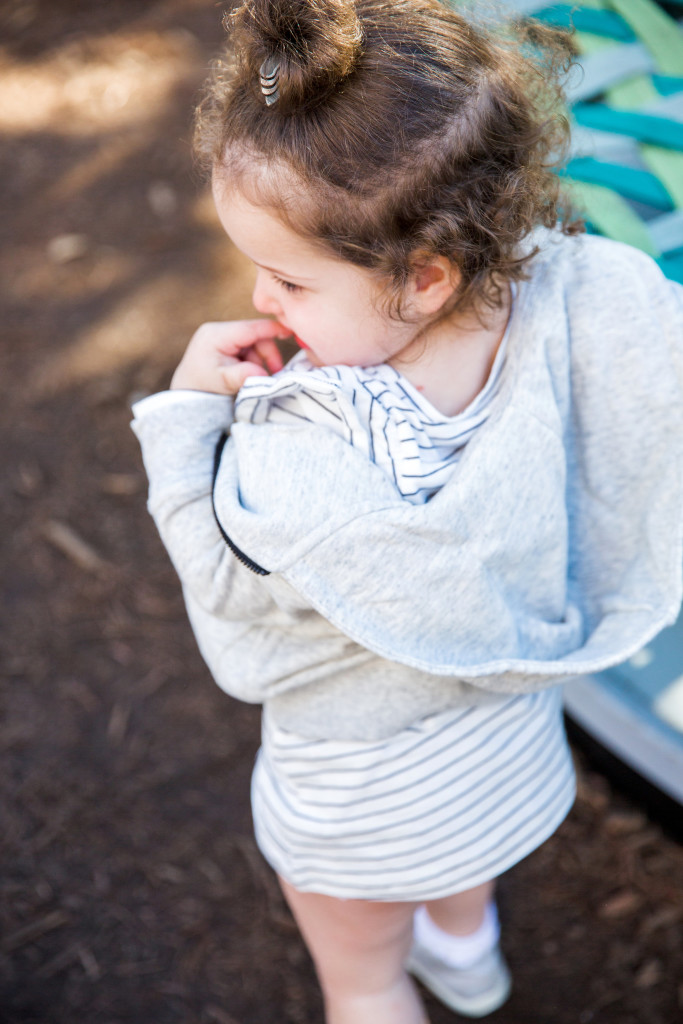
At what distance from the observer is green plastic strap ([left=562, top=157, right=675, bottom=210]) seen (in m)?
1.35

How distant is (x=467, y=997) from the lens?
1.44 metres

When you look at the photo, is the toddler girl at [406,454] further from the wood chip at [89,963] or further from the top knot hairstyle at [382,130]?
the wood chip at [89,963]

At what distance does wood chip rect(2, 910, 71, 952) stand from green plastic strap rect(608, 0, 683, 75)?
1.77 meters

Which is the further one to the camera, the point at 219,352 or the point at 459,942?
the point at 459,942

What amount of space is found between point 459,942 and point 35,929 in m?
0.75

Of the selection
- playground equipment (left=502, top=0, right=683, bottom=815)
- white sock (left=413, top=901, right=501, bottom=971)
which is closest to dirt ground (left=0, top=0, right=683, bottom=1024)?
white sock (left=413, top=901, right=501, bottom=971)

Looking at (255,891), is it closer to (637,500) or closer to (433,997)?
(433,997)

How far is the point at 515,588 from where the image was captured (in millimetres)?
934

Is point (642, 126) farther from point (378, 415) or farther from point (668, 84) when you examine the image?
point (378, 415)

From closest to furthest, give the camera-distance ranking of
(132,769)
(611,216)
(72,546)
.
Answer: (611,216) < (132,769) < (72,546)

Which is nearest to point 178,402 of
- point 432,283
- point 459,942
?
point 432,283

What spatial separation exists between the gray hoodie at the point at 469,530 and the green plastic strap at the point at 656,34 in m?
0.64

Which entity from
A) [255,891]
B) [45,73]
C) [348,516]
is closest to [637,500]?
[348,516]

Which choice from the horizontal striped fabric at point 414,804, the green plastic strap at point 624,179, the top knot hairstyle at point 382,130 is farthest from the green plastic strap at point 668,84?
the horizontal striped fabric at point 414,804
